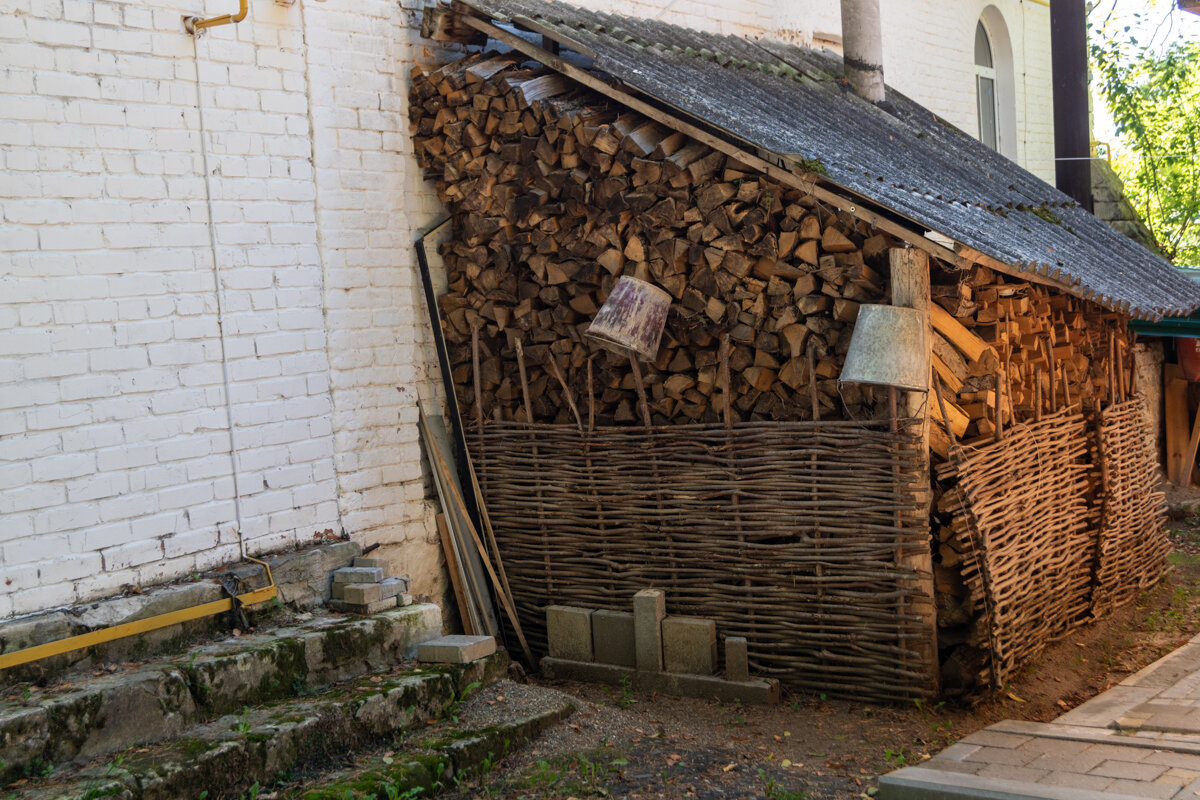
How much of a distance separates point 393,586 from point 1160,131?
1388 centimetres

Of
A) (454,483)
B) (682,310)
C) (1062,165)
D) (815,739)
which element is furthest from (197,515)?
(1062,165)

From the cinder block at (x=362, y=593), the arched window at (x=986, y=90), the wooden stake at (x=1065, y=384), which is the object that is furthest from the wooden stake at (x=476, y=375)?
the arched window at (x=986, y=90)

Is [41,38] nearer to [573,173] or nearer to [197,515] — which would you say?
[197,515]

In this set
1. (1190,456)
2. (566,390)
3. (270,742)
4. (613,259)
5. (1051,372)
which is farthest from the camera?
(1190,456)

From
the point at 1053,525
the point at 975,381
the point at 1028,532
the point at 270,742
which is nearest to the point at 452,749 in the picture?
the point at 270,742

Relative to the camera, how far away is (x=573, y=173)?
6.16 metres

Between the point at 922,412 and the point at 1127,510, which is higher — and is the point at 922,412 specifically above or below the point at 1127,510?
above

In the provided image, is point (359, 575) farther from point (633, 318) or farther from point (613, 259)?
point (613, 259)

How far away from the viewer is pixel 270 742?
172 inches

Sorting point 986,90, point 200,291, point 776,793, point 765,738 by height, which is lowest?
point 765,738

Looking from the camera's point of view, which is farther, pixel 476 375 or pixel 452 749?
pixel 476 375

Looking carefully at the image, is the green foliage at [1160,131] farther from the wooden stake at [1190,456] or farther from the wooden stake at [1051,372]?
Result: the wooden stake at [1051,372]

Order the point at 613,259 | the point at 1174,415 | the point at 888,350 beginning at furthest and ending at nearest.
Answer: the point at 1174,415 → the point at 613,259 → the point at 888,350

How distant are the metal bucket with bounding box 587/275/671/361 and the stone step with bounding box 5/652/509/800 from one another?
1.78m
